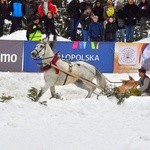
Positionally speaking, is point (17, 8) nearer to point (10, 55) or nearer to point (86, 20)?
point (86, 20)

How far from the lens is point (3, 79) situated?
16297mm

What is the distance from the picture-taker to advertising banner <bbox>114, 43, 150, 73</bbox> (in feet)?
57.3

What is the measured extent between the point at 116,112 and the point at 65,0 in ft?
61.6

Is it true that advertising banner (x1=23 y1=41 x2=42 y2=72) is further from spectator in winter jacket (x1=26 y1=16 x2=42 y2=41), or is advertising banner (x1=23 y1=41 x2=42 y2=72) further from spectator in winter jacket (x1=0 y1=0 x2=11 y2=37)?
spectator in winter jacket (x1=0 y1=0 x2=11 y2=37)

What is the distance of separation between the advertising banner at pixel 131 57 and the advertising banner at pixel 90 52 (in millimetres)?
204

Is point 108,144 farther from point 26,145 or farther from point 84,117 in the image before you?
point 84,117

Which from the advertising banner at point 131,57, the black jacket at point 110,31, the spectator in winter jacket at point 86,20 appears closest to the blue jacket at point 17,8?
the spectator in winter jacket at point 86,20

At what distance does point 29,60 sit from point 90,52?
6.80ft

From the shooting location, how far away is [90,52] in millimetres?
17359

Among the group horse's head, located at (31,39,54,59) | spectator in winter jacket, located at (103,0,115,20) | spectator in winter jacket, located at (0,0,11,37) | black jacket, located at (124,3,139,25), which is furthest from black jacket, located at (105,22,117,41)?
horse's head, located at (31,39,54,59)

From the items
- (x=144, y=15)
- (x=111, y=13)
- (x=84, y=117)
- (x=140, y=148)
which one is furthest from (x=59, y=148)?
(x=144, y=15)

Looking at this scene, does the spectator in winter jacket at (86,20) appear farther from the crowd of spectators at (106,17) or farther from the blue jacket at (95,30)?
the blue jacket at (95,30)

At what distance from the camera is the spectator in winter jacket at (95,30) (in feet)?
59.7

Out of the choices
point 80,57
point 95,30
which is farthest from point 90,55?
point 95,30
